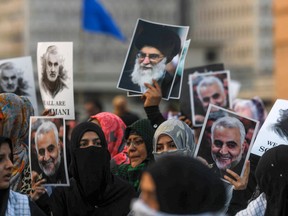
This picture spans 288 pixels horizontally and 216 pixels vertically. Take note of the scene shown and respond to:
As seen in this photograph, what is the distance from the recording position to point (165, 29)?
8039 mm

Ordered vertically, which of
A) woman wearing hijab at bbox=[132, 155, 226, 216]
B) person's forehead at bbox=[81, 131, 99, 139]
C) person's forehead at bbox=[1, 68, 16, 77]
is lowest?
person's forehead at bbox=[81, 131, 99, 139]

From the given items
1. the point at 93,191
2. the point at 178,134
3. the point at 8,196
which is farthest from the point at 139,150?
the point at 8,196

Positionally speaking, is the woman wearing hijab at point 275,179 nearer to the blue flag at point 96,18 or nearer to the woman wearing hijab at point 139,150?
the woman wearing hijab at point 139,150

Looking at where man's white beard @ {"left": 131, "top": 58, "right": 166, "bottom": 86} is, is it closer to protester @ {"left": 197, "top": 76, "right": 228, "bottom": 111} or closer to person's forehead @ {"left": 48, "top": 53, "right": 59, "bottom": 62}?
person's forehead @ {"left": 48, "top": 53, "right": 59, "bottom": 62}

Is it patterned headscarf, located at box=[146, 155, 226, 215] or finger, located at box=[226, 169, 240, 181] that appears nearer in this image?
patterned headscarf, located at box=[146, 155, 226, 215]

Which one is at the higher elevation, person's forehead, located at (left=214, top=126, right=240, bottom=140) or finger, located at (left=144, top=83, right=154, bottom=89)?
finger, located at (left=144, top=83, right=154, bottom=89)

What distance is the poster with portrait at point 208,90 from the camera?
9766 mm

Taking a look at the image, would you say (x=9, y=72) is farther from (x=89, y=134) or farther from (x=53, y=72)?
(x=89, y=134)

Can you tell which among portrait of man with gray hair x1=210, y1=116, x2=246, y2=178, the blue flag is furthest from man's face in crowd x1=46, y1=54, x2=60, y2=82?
the blue flag

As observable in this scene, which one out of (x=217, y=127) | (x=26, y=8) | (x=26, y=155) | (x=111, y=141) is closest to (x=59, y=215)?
(x=26, y=155)

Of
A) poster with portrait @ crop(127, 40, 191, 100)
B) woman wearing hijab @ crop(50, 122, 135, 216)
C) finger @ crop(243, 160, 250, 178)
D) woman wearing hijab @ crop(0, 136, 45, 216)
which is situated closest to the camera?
woman wearing hijab @ crop(0, 136, 45, 216)

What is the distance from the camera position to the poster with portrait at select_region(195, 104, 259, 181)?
22.7ft

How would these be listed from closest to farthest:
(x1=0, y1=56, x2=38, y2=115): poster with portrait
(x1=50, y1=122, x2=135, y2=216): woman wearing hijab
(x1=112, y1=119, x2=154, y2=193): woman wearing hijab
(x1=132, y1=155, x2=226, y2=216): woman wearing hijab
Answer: (x1=132, y1=155, x2=226, y2=216): woman wearing hijab → (x1=50, y1=122, x2=135, y2=216): woman wearing hijab → (x1=112, y1=119, x2=154, y2=193): woman wearing hijab → (x1=0, y1=56, x2=38, y2=115): poster with portrait

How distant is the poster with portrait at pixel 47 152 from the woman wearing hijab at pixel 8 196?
1237 mm
